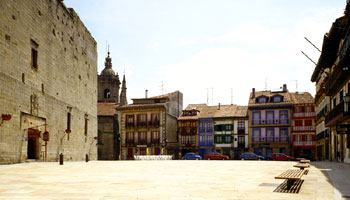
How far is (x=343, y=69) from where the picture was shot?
23.8m

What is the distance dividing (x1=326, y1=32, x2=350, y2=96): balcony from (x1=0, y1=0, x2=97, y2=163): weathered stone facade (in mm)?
18786

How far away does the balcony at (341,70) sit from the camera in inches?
849

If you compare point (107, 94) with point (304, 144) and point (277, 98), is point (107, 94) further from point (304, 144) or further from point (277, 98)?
point (304, 144)

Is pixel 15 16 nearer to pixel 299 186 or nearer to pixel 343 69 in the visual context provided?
pixel 299 186

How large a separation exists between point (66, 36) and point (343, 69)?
2036 centimetres

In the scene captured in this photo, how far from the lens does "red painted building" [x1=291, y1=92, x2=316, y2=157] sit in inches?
2048

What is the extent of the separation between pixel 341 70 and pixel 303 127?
29.9 metres

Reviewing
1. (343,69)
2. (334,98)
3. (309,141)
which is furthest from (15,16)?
(309,141)

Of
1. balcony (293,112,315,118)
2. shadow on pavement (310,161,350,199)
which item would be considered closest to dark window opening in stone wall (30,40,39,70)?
shadow on pavement (310,161,350,199)

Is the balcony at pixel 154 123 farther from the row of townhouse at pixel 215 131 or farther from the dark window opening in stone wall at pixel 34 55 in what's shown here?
the dark window opening in stone wall at pixel 34 55

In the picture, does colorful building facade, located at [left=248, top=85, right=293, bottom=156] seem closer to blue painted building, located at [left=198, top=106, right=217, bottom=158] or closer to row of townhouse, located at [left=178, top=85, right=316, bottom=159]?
row of townhouse, located at [left=178, top=85, right=316, bottom=159]

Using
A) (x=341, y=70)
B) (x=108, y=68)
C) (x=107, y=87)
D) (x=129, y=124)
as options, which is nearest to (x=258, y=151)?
(x=129, y=124)

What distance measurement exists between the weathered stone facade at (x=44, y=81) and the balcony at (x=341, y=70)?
1879cm

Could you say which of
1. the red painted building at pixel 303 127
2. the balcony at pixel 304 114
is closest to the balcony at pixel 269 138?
the red painted building at pixel 303 127
